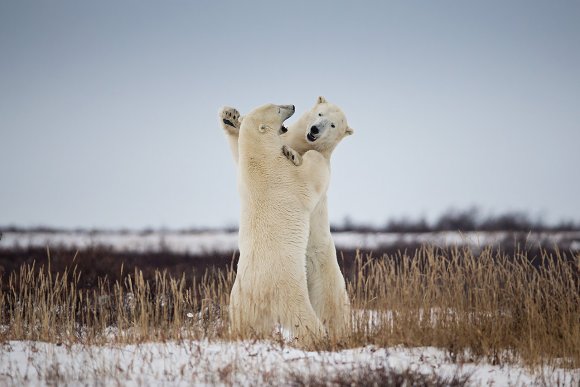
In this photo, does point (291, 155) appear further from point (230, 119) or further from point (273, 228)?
point (230, 119)

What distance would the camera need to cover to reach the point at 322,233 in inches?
277

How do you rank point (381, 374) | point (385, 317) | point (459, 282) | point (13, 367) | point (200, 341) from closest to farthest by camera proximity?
point (381, 374) < point (13, 367) < point (200, 341) < point (385, 317) < point (459, 282)

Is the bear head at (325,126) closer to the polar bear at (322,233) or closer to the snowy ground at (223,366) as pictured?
the polar bear at (322,233)

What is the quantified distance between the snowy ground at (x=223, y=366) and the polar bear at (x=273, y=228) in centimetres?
31

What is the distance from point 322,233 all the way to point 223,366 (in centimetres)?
183

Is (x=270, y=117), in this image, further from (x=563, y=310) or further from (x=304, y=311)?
(x=563, y=310)

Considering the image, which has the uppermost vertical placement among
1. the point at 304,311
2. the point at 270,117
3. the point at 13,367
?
the point at 270,117

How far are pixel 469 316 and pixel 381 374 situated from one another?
248 cm

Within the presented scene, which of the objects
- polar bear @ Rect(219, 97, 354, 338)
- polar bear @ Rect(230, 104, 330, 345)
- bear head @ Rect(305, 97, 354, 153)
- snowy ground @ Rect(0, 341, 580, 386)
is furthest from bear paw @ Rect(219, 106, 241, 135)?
snowy ground @ Rect(0, 341, 580, 386)

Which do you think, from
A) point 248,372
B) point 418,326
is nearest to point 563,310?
point 418,326

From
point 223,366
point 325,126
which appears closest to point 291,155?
point 325,126

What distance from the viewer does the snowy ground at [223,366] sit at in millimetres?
5531

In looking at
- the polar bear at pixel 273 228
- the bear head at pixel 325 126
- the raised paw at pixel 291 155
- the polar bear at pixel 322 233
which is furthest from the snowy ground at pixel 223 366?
the bear head at pixel 325 126

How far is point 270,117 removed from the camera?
680 cm
